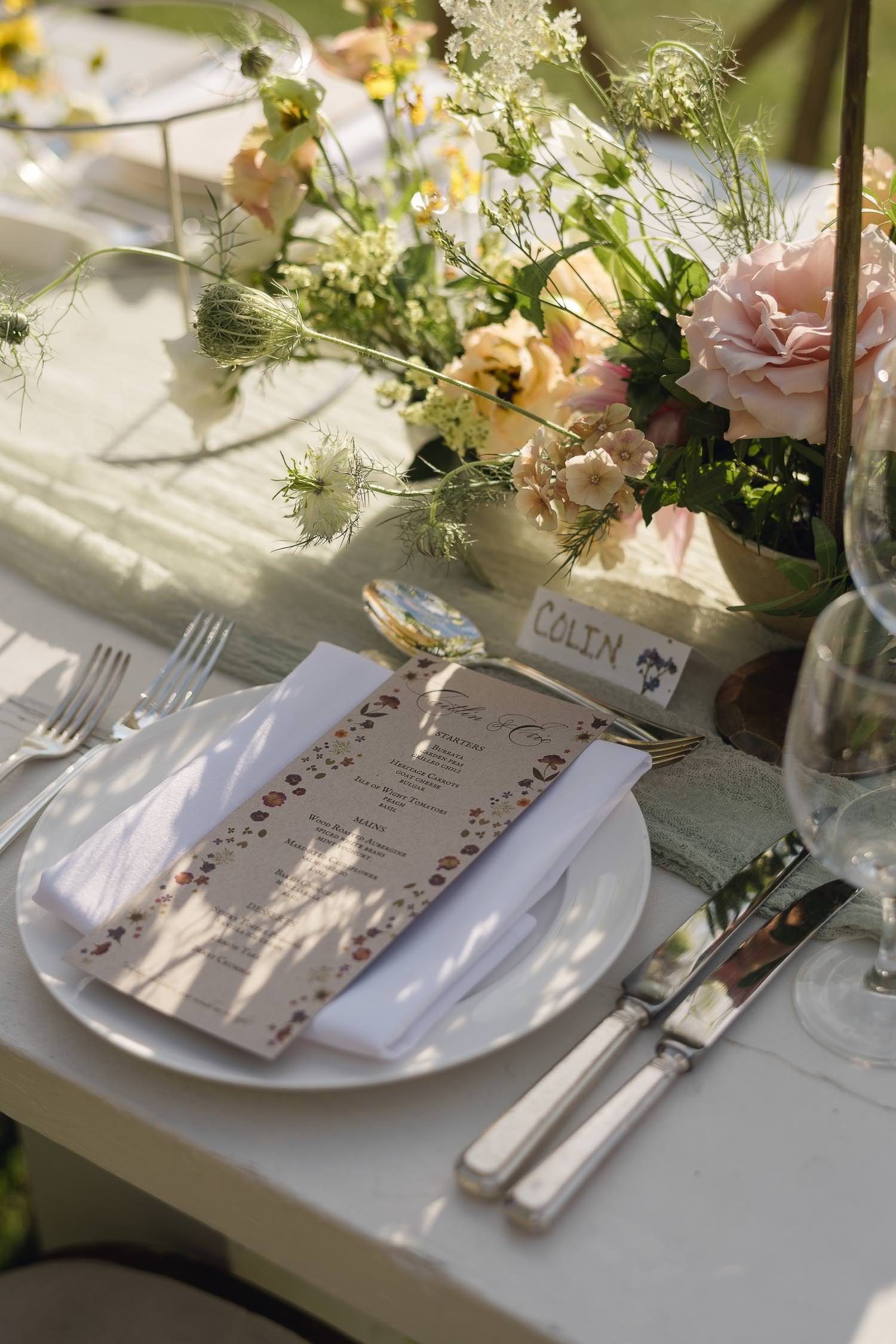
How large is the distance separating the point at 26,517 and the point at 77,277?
0.24 m

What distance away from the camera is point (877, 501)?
581 millimetres

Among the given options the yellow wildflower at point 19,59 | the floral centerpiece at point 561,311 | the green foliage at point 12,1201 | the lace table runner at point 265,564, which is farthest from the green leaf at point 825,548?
the yellow wildflower at point 19,59

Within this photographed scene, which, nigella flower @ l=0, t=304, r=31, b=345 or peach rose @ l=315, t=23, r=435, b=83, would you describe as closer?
nigella flower @ l=0, t=304, r=31, b=345

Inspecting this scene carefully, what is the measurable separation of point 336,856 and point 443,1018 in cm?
11

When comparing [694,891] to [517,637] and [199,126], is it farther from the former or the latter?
[199,126]

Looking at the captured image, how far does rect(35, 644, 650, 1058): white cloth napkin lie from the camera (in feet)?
1.76

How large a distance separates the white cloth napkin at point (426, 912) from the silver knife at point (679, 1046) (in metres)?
0.08

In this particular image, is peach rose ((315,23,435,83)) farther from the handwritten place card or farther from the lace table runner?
the handwritten place card

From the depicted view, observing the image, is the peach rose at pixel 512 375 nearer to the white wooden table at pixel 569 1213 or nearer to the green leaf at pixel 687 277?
the green leaf at pixel 687 277

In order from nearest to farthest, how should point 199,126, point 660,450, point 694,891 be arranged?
point 694,891 → point 660,450 → point 199,126

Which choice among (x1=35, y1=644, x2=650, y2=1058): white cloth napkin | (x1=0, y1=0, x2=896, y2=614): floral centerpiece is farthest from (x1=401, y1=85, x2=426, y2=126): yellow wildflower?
(x1=35, y1=644, x2=650, y2=1058): white cloth napkin

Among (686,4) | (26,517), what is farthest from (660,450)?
(686,4)

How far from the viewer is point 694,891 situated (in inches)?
26.1

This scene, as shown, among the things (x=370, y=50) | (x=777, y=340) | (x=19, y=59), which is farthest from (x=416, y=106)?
(x=19, y=59)
